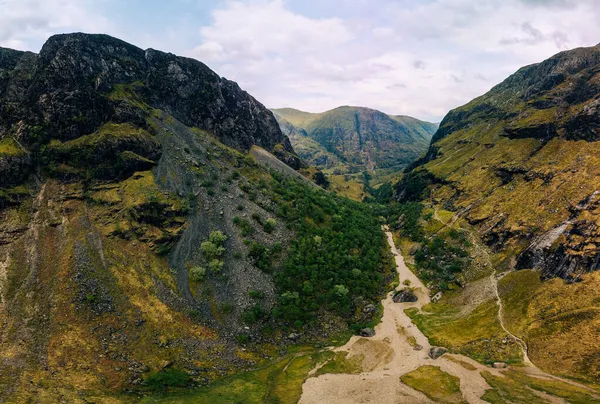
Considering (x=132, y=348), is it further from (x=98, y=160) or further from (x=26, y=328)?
(x=98, y=160)

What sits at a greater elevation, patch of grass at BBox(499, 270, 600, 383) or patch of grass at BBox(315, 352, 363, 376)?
patch of grass at BBox(499, 270, 600, 383)

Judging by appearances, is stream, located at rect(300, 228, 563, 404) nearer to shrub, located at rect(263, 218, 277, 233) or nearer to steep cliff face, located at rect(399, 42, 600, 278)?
steep cliff face, located at rect(399, 42, 600, 278)

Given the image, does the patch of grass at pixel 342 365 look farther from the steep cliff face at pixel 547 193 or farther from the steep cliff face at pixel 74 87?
the steep cliff face at pixel 74 87

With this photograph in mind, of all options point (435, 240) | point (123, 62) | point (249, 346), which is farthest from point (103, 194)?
point (435, 240)

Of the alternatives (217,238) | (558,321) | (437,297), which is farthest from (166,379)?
(558,321)

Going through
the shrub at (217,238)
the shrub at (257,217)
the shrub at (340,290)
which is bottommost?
the shrub at (340,290)

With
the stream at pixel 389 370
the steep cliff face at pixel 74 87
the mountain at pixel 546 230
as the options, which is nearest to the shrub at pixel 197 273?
the stream at pixel 389 370

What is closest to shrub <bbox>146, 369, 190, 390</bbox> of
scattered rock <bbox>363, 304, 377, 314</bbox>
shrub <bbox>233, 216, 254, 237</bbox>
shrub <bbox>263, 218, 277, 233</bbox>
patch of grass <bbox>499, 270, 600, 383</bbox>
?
shrub <bbox>233, 216, 254, 237</bbox>
